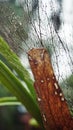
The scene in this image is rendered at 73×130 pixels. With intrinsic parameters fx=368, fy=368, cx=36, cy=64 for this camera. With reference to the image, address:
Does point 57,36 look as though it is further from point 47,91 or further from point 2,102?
point 2,102

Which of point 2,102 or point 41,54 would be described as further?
point 2,102

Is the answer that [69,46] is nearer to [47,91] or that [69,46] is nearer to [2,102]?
[47,91]

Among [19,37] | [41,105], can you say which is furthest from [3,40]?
[41,105]

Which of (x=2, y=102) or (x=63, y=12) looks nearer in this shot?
(x=63, y=12)

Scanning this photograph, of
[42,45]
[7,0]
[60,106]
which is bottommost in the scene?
[60,106]

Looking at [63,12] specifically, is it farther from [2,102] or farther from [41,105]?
[2,102]

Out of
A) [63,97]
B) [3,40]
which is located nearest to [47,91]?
[63,97]

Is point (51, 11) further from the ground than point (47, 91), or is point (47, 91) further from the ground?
point (51, 11)

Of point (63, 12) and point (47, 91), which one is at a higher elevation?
point (63, 12)
